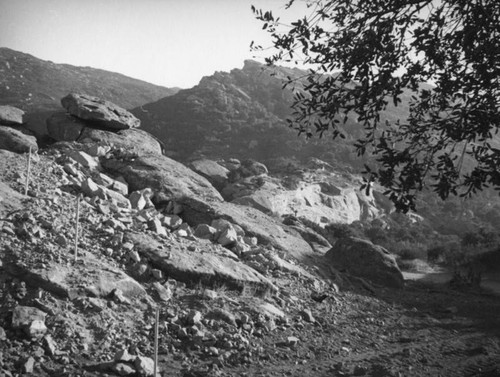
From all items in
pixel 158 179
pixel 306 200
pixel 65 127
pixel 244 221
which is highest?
pixel 65 127

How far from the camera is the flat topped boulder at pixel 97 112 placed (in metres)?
16.4

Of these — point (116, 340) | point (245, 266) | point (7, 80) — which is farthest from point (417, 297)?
point (7, 80)

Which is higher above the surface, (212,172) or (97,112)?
(97,112)

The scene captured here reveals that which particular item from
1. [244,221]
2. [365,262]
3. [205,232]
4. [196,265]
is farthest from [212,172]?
[196,265]

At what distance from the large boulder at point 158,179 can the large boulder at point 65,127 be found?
12.7 ft

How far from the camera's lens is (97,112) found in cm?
1650

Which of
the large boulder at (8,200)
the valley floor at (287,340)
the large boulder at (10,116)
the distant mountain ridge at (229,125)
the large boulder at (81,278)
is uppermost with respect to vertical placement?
the distant mountain ridge at (229,125)

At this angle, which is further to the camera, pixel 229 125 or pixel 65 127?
pixel 229 125

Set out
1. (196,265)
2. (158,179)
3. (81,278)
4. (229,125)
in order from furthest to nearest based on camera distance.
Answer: (229,125)
(158,179)
(196,265)
(81,278)

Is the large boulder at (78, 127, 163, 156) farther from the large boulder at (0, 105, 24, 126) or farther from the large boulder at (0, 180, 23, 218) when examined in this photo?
the large boulder at (0, 180, 23, 218)

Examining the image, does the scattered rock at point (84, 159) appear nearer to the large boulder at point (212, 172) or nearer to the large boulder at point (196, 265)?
the large boulder at point (196, 265)

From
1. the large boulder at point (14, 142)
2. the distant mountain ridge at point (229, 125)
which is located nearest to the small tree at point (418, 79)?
the large boulder at point (14, 142)

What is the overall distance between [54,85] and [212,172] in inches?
1972

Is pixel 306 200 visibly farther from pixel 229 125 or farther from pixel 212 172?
pixel 229 125
